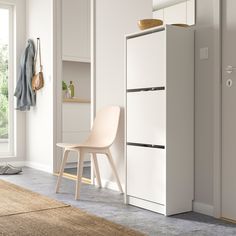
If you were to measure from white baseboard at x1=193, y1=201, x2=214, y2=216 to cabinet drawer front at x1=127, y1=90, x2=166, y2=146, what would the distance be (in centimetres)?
54

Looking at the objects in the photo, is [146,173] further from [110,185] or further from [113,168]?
[110,185]

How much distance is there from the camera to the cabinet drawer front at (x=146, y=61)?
3.06 metres

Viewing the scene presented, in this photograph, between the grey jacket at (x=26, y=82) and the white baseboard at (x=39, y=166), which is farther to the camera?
the grey jacket at (x=26, y=82)

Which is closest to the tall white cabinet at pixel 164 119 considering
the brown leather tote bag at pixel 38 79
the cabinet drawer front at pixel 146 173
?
the cabinet drawer front at pixel 146 173

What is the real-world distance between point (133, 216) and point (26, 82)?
3.03m

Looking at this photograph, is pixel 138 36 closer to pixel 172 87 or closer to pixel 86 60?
pixel 172 87

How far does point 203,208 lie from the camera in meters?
3.11

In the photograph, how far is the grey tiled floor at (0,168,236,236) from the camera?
2.68 m

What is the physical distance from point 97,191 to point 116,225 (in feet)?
4.05

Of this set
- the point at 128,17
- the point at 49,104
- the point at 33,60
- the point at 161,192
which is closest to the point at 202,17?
the point at 128,17

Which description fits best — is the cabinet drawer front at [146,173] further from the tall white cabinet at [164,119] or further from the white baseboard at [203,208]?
the white baseboard at [203,208]

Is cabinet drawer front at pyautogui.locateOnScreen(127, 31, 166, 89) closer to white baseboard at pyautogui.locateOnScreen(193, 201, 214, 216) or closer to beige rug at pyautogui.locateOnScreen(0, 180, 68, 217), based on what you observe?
white baseboard at pyautogui.locateOnScreen(193, 201, 214, 216)

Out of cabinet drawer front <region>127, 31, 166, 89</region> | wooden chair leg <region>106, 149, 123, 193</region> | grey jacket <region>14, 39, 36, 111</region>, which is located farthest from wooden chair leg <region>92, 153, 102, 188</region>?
grey jacket <region>14, 39, 36, 111</region>

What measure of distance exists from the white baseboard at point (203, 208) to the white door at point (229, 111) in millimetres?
103
